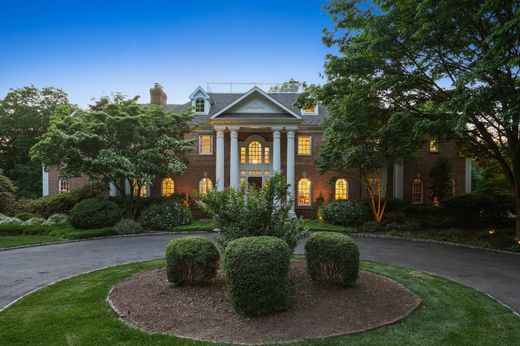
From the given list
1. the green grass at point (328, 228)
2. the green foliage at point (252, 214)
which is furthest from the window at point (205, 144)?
the green foliage at point (252, 214)

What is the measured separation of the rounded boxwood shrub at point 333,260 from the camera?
6.89m

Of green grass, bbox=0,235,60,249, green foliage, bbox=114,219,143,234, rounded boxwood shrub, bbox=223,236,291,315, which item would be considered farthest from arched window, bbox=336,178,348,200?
→ rounded boxwood shrub, bbox=223,236,291,315

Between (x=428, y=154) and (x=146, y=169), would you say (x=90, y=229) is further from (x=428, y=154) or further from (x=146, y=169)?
(x=428, y=154)

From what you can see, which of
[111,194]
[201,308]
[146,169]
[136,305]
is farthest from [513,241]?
[111,194]

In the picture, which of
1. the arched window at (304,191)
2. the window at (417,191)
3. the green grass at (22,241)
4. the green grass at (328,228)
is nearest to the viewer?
the green grass at (22,241)

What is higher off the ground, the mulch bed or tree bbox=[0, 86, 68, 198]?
tree bbox=[0, 86, 68, 198]

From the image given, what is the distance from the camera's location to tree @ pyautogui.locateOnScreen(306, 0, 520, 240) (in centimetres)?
879

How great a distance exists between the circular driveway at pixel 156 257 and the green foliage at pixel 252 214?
5.94 ft

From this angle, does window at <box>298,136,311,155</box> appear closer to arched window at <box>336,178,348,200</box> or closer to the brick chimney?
arched window at <box>336,178,348,200</box>

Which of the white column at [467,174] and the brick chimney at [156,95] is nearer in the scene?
the white column at [467,174]

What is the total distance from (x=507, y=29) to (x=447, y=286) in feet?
23.2

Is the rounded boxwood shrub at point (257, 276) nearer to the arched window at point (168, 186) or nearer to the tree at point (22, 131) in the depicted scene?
the arched window at point (168, 186)

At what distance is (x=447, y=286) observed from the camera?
25.1ft

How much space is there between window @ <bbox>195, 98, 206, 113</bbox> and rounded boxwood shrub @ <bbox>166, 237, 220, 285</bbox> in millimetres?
20293
